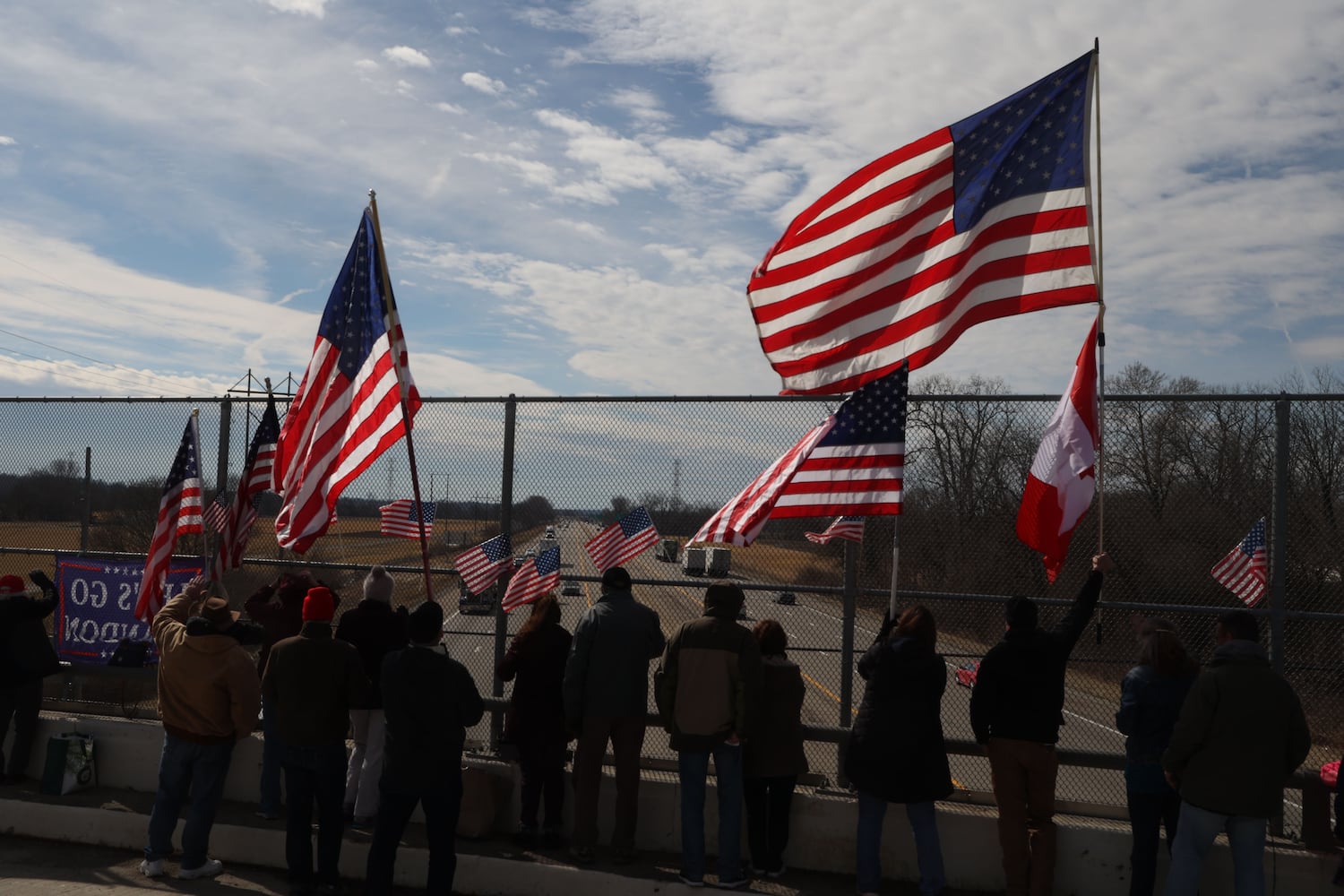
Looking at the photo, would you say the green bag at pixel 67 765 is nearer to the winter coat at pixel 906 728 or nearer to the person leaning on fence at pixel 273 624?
the person leaning on fence at pixel 273 624

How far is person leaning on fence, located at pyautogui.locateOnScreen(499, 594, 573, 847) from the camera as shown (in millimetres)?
7434

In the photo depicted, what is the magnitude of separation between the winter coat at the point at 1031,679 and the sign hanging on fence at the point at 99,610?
7030 mm

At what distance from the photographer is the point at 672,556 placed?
8.20 meters

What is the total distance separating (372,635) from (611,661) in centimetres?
178

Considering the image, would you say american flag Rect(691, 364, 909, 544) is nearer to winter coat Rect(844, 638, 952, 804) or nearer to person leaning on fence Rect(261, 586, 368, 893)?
winter coat Rect(844, 638, 952, 804)

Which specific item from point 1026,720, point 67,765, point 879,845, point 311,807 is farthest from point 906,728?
point 67,765

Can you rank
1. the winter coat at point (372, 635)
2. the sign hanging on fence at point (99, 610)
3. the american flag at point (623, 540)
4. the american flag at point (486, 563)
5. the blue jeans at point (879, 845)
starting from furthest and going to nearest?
the sign hanging on fence at point (99, 610) < the american flag at point (486, 563) < the american flag at point (623, 540) < the winter coat at point (372, 635) < the blue jeans at point (879, 845)

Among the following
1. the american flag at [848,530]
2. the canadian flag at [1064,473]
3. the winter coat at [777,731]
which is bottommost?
the winter coat at [777,731]

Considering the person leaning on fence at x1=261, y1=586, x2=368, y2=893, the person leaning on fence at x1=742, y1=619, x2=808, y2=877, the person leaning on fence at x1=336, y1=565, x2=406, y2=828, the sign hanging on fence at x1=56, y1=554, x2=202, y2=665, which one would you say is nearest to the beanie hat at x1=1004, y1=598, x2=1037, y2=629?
the person leaning on fence at x1=742, y1=619, x2=808, y2=877

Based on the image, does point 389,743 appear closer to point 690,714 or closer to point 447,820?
point 447,820

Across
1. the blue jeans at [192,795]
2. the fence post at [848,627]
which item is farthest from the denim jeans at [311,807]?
the fence post at [848,627]

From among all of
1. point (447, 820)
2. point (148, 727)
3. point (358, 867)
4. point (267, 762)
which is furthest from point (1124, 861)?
point (148, 727)

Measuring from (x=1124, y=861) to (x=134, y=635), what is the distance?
8.29 metres

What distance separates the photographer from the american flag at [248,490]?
8.41 metres
